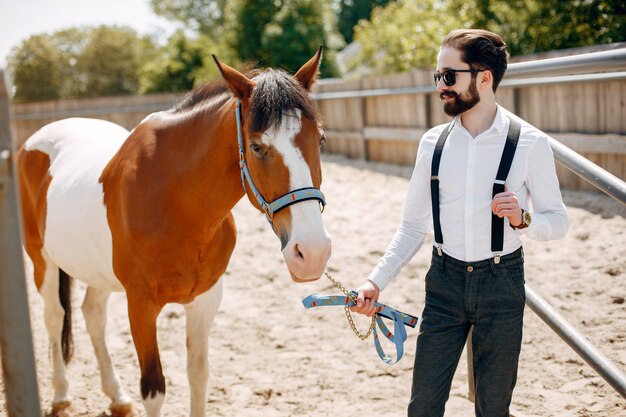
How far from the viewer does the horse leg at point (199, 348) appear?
3.14 meters

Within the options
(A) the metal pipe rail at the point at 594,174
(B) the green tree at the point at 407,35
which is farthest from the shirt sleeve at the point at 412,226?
(B) the green tree at the point at 407,35

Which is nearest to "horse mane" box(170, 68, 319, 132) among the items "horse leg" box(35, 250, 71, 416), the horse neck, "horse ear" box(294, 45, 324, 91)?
"horse ear" box(294, 45, 324, 91)

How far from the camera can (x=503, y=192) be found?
191 cm

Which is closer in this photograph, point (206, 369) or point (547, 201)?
point (547, 201)

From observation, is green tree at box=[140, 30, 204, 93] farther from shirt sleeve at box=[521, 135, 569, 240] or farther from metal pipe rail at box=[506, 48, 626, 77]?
shirt sleeve at box=[521, 135, 569, 240]

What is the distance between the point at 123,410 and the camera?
137 inches

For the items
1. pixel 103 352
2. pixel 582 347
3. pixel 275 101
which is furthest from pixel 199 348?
pixel 582 347

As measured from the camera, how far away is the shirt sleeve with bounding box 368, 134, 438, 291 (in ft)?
7.15

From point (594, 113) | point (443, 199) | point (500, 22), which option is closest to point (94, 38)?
point (500, 22)

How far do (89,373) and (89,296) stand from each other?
637 millimetres

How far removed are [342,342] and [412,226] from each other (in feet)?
7.14

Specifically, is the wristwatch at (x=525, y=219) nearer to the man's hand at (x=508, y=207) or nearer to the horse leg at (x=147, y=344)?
the man's hand at (x=508, y=207)

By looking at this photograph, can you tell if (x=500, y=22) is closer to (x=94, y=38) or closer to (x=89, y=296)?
(x=89, y=296)

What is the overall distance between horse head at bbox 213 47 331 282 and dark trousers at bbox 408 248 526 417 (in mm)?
441
